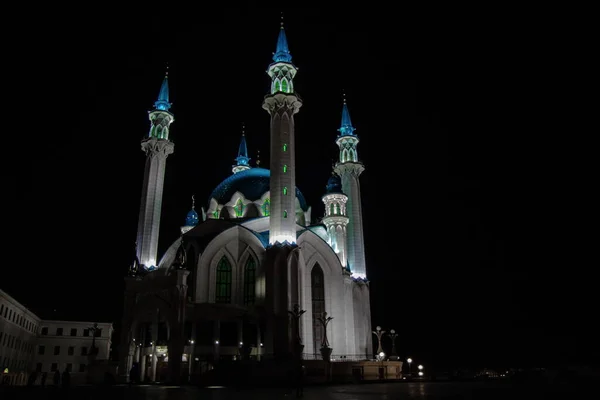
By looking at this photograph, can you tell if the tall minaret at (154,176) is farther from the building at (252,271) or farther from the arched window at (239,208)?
the arched window at (239,208)

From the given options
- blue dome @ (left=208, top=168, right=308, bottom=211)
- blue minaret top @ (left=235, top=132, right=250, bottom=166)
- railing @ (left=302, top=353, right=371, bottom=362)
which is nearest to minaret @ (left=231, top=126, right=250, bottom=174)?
blue minaret top @ (left=235, top=132, right=250, bottom=166)

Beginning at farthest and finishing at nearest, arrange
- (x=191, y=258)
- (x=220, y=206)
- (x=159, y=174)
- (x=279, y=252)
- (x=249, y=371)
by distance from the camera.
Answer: (x=220, y=206), (x=159, y=174), (x=191, y=258), (x=279, y=252), (x=249, y=371)

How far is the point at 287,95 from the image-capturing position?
4403 cm

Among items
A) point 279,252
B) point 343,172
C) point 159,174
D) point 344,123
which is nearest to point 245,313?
point 279,252

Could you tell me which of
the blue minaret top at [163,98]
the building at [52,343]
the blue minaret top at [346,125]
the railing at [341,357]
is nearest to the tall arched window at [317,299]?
the railing at [341,357]

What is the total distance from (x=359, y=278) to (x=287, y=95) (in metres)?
18.4

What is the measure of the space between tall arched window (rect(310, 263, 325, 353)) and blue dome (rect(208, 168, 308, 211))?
10906 mm

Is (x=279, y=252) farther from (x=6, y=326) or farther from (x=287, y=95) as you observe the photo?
(x=6, y=326)

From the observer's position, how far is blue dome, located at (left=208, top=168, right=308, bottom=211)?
2010 inches

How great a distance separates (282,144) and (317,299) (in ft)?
45.5

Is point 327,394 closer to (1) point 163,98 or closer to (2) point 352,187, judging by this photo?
(2) point 352,187

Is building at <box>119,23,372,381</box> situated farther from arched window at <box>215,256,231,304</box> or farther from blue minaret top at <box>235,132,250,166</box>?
blue minaret top at <box>235,132,250,166</box>

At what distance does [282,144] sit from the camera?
139 feet

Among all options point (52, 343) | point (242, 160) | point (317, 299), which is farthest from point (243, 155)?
point (52, 343)
